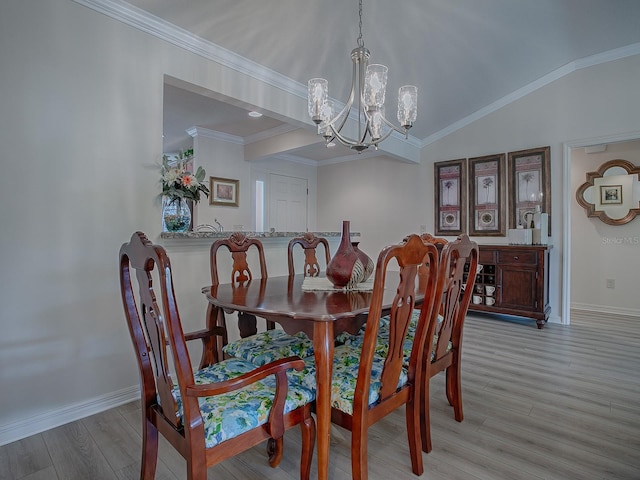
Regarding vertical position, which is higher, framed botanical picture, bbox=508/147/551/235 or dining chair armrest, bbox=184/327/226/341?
framed botanical picture, bbox=508/147/551/235

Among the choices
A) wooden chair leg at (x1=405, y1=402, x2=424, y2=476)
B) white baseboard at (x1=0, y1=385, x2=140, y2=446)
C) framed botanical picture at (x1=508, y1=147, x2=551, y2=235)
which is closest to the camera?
wooden chair leg at (x1=405, y1=402, x2=424, y2=476)

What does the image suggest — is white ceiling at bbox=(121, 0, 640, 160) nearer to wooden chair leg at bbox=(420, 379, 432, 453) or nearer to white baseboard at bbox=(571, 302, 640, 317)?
wooden chair leg at bbox=(420, 379, 432, 453)

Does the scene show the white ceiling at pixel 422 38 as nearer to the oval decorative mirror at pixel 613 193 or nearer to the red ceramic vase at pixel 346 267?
the oval decorative mirror at pixel 613 193

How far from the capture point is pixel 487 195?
4.68m

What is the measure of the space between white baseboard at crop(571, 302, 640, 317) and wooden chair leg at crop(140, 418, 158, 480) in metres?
5.58

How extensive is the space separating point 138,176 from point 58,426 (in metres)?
1.50

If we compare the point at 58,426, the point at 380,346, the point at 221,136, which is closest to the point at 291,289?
the point at 380,346

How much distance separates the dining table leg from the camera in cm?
129

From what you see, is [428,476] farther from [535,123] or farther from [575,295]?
[575,295]

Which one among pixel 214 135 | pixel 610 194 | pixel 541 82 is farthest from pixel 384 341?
pixel 610 194

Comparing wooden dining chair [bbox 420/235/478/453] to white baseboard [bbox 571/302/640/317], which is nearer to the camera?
wooden dining chair [bbox 420/235/478/453]

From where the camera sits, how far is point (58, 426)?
195cm

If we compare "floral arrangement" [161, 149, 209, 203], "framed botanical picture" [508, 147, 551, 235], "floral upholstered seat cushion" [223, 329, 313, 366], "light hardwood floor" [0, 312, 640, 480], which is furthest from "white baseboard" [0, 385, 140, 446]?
"framed botanical picture" [508, 147, 551, 235]

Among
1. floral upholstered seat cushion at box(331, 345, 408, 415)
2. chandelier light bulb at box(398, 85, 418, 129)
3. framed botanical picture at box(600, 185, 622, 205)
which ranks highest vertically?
chandelier light bulb at box(398, 85, 418, 129)
